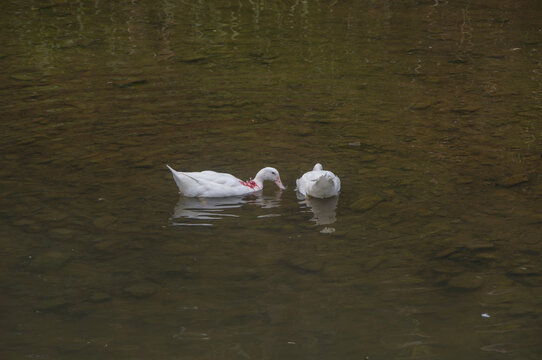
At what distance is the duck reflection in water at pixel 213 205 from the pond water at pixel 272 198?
0.11ft

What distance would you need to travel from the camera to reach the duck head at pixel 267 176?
27.5 ft

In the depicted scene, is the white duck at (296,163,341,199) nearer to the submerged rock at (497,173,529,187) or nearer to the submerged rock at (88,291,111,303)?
the submerged rock at (497,173,529,187)

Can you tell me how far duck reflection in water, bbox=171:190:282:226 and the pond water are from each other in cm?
3

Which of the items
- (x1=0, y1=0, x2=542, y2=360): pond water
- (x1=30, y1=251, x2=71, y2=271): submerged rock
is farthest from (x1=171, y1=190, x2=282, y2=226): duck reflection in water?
(x1=30, y1=251, x2=71, y2=271): submerged rock

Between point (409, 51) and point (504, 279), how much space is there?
352 inches

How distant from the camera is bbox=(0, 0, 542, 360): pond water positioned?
5.54m

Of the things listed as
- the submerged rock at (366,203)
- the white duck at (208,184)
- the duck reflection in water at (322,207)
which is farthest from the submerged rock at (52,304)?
the submerged rock at (366,203)

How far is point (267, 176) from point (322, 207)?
0.82 meters

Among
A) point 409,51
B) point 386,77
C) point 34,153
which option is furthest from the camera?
point 409,51

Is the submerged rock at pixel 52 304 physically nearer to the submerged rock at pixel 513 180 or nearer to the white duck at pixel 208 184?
the white duck at pixel 208 184

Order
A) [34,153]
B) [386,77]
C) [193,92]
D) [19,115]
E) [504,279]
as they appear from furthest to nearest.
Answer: [386,77], [193,92], [19,115], [34,153], [504,279]

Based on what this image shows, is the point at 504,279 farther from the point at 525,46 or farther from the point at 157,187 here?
the point at 525,46

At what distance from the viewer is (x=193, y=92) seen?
12.0 metres

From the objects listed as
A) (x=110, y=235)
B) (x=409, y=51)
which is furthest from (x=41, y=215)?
(x=409, y=51)
